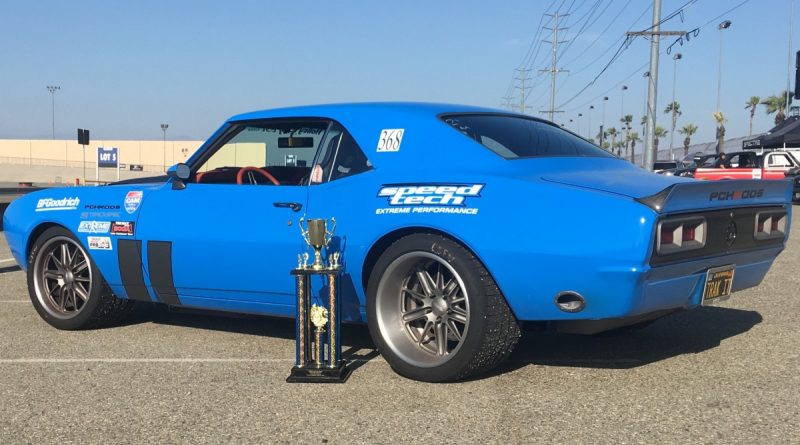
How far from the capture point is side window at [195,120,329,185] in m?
4.76

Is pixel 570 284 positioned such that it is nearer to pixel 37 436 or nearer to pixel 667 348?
pixel 667 348

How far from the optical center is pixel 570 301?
11.1ft

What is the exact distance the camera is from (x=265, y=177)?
488 centimetres

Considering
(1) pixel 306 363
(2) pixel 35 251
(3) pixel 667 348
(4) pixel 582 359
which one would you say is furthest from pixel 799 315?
(2) pixel 35 251

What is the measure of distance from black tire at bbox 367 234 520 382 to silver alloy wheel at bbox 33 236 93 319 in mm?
2385

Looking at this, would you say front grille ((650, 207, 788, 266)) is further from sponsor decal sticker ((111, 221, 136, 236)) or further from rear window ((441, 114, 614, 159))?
sponsor decal sticker ((111, 221, 136, 236))

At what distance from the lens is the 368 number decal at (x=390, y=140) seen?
4055mm

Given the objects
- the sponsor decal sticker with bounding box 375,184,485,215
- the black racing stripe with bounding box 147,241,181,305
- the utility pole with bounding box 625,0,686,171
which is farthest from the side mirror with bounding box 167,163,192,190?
the utility pole with bounding box 625,0,686,171

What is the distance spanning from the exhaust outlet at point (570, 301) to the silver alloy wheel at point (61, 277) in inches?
129

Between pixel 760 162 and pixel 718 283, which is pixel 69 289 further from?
pixel 760 162

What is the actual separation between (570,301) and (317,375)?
1300mm

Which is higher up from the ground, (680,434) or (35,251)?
(35,251)

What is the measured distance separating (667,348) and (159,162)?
234ft

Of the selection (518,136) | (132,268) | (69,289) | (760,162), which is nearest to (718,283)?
(518,136)
